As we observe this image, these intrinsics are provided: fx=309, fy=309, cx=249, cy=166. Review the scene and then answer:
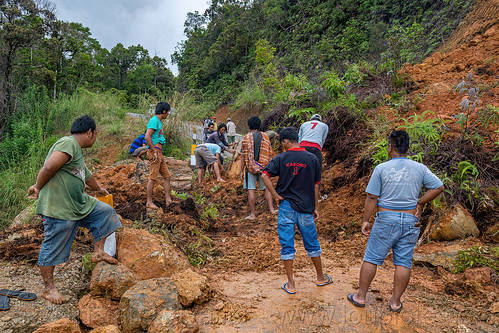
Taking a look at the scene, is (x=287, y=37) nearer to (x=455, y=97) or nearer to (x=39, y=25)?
(x=39, y=25)

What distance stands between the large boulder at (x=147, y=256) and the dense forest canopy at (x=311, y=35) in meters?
7.50

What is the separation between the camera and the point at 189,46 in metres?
34.8

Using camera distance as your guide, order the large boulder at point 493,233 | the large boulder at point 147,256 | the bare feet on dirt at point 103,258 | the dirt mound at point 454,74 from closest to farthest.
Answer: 1. the bare feet on dirt at point 103,258
2. the large boulder at point 147,256
3. the large boulder at point 493,233
4. the dirt mound at point 454,74

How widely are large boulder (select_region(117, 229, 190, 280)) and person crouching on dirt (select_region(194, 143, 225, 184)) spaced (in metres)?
4.61

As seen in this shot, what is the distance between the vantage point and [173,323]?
7.64 feet

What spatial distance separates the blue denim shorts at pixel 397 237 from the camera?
2.55 m

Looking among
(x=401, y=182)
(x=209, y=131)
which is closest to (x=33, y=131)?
(x=209, y=131)

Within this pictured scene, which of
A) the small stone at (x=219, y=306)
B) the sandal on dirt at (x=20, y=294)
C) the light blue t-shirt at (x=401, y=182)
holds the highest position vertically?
the light blue t-shirt at (x=401, y=182)

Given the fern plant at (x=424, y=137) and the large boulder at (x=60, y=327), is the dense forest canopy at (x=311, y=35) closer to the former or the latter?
the fern plant at (x=424, y=137)

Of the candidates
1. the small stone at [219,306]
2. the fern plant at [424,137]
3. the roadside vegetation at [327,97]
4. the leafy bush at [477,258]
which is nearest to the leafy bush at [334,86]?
the roadside vegetation at [327,97]

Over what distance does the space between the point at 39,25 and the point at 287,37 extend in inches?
606

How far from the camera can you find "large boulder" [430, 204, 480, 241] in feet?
12.7

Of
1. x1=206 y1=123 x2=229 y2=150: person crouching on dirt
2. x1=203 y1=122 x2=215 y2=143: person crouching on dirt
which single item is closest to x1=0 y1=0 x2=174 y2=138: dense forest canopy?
x1=203 y1=122 x2=215 y2=143: person crouching on dirt

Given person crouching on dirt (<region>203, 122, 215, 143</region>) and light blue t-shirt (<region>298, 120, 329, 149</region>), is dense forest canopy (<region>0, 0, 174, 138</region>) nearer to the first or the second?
person crouching on dirt (<region>203, 122, 215, 143</region>)
